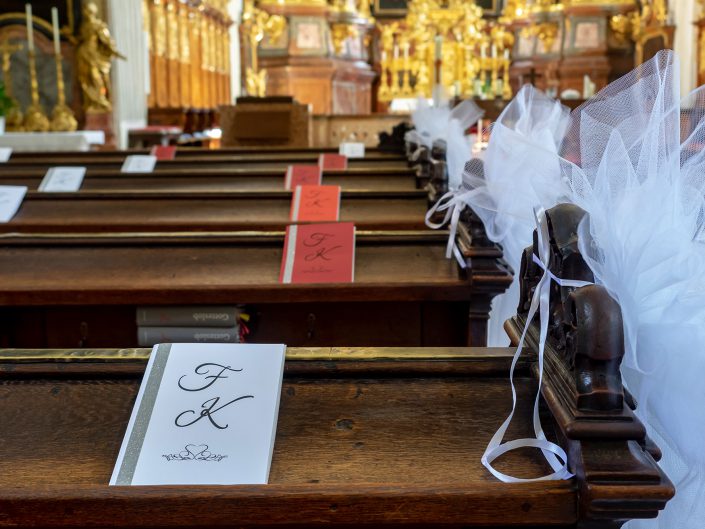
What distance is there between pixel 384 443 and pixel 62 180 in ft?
10.6

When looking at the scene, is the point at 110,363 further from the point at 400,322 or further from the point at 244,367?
the point at 400,322

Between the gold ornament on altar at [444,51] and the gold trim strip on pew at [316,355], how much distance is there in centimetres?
1101

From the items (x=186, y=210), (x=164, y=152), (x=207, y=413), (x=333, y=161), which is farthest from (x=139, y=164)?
(x=207, y=413)

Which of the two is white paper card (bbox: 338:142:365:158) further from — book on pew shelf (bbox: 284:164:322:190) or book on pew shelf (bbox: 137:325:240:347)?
book on pew shelf (bbox: 137:325:240:347)

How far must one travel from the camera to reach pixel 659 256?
95cm

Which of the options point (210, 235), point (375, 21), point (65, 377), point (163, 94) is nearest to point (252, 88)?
point (163, 94)

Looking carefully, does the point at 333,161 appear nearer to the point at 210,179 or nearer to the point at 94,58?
the point at 210,179

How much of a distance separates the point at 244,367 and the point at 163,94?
9.99m

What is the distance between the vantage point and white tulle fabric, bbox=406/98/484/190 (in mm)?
3084

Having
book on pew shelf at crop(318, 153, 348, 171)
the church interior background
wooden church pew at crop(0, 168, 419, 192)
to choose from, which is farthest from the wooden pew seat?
the church interior background

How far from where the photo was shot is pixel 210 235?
2.34m

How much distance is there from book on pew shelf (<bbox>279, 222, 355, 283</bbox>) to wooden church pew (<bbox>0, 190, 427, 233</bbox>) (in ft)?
2.18

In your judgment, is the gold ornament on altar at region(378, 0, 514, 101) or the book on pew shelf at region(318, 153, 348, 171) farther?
the gold ornament on altar at region(378, 0, 514, 101)

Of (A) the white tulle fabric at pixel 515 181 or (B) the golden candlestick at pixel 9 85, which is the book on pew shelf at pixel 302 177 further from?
(B) the golden candlestick at pixel 9 85
